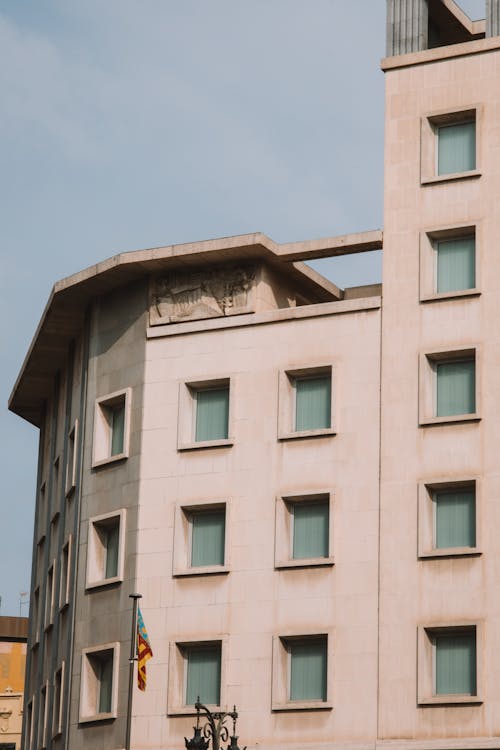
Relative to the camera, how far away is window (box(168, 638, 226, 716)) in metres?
48.1

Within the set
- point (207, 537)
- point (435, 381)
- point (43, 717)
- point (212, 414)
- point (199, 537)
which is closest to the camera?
point (435, 381)

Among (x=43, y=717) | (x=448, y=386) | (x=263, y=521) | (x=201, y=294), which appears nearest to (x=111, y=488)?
(x=263, y=521)

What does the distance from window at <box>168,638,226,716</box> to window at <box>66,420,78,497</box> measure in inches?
325

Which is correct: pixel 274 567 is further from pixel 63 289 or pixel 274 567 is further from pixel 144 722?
pixel 63 289

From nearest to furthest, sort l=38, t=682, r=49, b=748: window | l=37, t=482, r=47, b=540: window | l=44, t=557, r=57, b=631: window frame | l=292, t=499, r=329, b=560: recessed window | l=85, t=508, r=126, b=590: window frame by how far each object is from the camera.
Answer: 1. l=292, t=499, r=329, b=560: recessed window
2. l=85, t=508, r=126, b=590: window frame
3. l=38, t=682, r=49, b=748: window
4. l=44, t=557, r=57, b=631: window frame
5. l=37, t=482, r=47, b=540: window

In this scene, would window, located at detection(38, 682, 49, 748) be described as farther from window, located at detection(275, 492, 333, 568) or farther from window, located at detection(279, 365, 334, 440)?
window, located at detection(279, 365, 334, 440)

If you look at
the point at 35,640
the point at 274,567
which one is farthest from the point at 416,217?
the point at 35,640

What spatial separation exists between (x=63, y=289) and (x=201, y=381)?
254 inches

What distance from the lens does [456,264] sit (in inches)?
1934

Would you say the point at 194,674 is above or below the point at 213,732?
above

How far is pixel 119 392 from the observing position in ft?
172

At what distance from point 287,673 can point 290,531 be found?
167 inches

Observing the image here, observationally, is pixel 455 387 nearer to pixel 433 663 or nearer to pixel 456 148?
pixel 456 148

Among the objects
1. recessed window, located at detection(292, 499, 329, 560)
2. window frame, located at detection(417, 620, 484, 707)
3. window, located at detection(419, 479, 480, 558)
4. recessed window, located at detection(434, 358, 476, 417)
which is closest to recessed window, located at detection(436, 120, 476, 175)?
recessed window, located at detection(434, 358, 476, 417)
